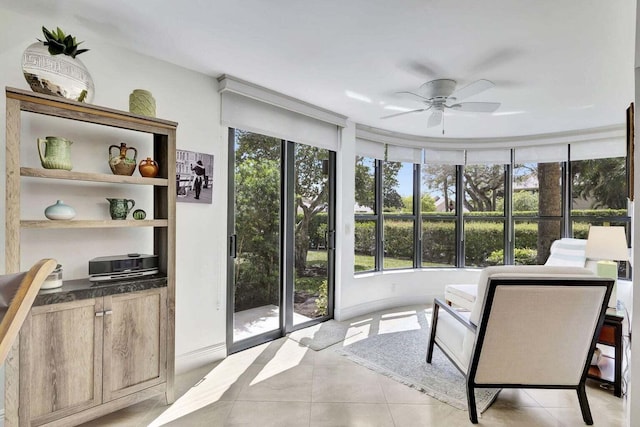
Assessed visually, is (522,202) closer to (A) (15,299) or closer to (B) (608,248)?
(B) (608,248)

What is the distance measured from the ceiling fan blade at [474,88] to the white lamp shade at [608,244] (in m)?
1.76

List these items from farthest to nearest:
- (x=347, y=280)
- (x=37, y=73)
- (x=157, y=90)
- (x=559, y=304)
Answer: (x=347, y=280) < (x=157, y=90) < (x=559, y=304) < (x=37, y=73)

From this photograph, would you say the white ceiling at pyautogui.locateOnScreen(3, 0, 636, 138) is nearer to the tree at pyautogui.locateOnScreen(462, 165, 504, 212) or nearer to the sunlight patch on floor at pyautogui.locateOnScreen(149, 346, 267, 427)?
the tree at pyautogui.locateOnScreen(462, 165, 504, 212)

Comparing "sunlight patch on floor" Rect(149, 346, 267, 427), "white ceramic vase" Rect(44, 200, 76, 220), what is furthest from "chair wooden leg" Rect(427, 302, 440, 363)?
"white ceramic vase" Rect(44, 200, 76, 220)

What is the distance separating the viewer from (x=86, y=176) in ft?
6.08

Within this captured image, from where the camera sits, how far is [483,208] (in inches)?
198

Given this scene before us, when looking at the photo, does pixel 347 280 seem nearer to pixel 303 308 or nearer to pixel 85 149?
pixel 303 308

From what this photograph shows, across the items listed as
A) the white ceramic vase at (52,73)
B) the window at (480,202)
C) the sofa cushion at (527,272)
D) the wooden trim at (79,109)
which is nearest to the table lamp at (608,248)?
the sofa cushion at (527,272)

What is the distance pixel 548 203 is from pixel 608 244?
212 centimetres

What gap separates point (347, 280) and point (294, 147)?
180 cm

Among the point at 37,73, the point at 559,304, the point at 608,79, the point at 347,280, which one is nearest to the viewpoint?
the point at 37,73

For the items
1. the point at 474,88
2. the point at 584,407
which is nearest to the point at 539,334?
the point at 584,407

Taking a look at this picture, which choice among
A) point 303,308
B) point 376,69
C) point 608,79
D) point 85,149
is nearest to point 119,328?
point 85,149

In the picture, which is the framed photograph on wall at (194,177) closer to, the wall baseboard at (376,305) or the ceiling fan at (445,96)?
the ceiling fan at (445,96)
